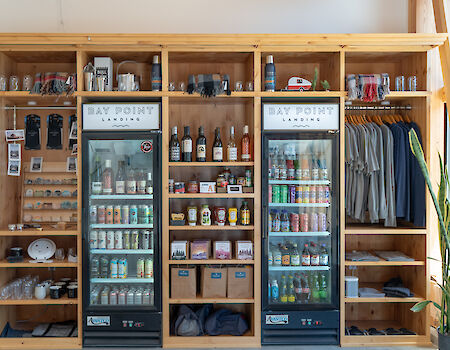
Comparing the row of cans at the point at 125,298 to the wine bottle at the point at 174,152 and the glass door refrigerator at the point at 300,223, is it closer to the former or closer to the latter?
the glass door refrigerator at the point at 300,223

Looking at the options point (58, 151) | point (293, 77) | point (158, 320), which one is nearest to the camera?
point (158, 320)

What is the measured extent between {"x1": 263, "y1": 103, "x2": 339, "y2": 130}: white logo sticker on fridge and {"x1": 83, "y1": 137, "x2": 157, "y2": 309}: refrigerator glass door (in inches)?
46.0

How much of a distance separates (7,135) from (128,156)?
1.28 m

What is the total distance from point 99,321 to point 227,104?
2442 millimetres

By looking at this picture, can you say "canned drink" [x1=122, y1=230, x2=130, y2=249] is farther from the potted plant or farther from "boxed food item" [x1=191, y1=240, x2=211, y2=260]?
the potted plant

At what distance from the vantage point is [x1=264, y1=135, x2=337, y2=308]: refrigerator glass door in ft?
13.2

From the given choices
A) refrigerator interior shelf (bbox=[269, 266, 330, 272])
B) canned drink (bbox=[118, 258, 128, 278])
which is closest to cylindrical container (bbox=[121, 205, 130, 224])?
canned drink (bbox=[118, 258, 128, 278])

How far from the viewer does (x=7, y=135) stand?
4.26 metres

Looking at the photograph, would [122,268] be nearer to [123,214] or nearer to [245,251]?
[123,214]

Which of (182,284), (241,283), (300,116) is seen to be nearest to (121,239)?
(182,284)

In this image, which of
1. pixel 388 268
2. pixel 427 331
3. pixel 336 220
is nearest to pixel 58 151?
pixel 336 220

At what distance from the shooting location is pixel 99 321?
12.9ft

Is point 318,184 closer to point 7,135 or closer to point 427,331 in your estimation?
point 427,331

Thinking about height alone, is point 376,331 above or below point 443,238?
below
